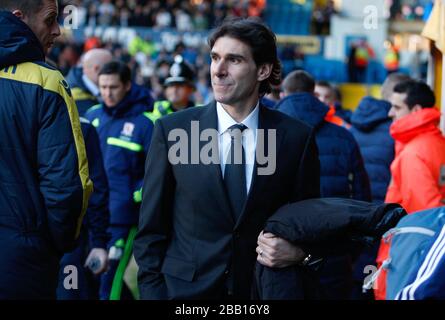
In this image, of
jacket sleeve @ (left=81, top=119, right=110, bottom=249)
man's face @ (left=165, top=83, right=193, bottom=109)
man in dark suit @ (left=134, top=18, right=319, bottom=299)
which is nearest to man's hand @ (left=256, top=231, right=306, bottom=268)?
man in dark suit @ (left=134, top=18, right=319, bottom=299)

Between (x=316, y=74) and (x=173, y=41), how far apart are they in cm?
474

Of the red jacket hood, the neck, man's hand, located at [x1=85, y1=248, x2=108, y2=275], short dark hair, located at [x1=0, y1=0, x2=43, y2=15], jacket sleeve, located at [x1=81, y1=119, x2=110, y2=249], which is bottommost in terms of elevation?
man's hand, located at [x1=85, y1=248, x2=108, y2=275]

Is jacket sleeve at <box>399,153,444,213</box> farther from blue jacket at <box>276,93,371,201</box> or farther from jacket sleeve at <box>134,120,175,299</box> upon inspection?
jacket sleeve at <box>134,120,175,299</box>

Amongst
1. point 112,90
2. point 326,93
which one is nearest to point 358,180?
point 112,90

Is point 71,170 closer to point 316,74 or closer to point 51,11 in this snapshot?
point 51,11

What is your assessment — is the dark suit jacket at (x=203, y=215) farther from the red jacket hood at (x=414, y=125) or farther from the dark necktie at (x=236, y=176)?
the red jacket hood at (x=414, y=125)

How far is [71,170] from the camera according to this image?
12.6 feet

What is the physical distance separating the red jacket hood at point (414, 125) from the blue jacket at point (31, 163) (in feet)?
10.1

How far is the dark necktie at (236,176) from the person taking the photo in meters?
3.88

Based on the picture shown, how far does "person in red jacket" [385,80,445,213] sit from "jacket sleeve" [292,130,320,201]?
205 centimetres

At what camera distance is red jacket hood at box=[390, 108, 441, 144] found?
247 inches

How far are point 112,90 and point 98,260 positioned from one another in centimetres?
184

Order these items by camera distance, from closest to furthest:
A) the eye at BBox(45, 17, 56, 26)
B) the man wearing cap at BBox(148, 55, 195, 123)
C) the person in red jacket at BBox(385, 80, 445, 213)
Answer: the eye at BBox(45, 17, 56, 26), the person in red jacket at BBox(385, 80, 445, 213), the man wearing cap at BBox(148, 55, 195, 123)
